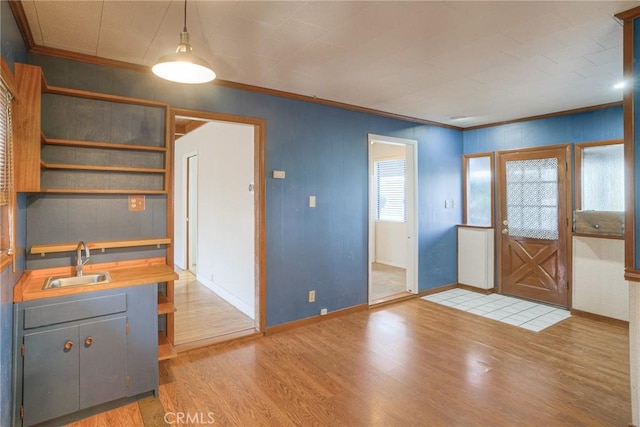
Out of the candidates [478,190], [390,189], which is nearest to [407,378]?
[478,190]

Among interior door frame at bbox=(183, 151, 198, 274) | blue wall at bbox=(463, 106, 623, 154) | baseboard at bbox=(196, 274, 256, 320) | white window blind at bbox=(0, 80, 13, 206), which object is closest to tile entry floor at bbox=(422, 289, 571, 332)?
blue wall at bbox=(463, 106, 623, 154)

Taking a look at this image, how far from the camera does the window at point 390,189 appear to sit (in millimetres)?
6952

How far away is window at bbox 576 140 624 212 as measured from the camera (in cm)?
397

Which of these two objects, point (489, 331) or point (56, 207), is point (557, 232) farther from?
point (56, 207)

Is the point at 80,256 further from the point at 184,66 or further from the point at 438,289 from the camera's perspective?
the point at 438,289

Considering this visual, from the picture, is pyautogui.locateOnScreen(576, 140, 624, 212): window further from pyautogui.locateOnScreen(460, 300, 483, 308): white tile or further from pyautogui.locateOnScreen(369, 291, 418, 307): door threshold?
pyautogui.locateOnScreen(369, 291, 418, 307): door threshold

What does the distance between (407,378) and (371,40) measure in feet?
8.37

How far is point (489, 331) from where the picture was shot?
368cm

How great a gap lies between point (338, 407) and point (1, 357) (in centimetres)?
193

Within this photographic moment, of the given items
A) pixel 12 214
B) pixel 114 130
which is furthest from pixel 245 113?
pixel 12 214

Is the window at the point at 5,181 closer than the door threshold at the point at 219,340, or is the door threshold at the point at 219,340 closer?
the window at the point at 5,181

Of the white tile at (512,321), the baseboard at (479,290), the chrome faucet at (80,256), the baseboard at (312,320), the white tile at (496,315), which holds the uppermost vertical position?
the chrome faucet at (80,256)

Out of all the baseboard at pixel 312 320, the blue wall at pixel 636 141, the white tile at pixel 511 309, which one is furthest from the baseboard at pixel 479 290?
the blue wall at pixel 636 141

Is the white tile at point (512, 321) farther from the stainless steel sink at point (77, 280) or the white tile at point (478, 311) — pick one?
the stainless steel sink at point (77, 280)
